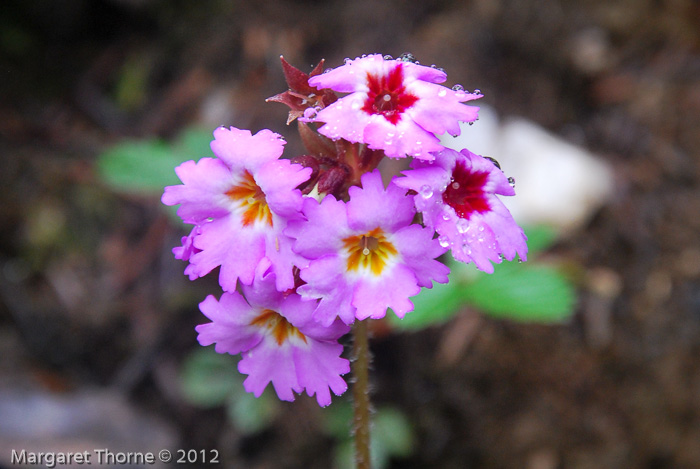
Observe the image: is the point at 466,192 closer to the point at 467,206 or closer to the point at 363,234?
the point at 467,206

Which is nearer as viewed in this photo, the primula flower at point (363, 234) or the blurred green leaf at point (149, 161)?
the primula flower at point (363, 234)

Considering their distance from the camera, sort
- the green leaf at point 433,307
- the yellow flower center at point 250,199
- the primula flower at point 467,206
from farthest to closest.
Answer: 1. the green leaf at point 433,307
2. the yellow flower center at point 250,199
3. the primula flower at point 467,206

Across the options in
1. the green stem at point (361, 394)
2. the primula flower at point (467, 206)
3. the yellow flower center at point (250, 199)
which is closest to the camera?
the primula flower at point (467, 206)

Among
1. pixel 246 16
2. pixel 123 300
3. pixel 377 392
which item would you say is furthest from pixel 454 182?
pixel 246 16

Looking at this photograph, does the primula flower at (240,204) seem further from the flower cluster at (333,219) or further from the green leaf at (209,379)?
the green leaf at (209,379)

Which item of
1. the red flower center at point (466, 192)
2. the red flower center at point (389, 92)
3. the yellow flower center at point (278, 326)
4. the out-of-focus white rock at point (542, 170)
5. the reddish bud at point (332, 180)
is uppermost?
the out-of-focus white rock at point (542, 170)

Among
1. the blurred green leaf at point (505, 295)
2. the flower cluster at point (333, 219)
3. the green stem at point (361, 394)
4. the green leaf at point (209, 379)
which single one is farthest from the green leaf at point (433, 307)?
the flower cluster at point (333, 219)

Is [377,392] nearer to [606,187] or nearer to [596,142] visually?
[606,187]
